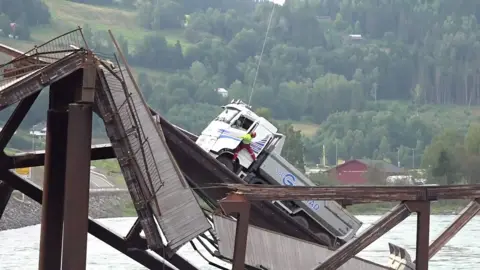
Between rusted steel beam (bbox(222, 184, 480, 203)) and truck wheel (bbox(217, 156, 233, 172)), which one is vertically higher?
rusted steel beam (bbox(222, 184, 480, 203))

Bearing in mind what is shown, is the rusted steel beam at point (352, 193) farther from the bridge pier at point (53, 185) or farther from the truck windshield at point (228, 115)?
the truck windshield at point (228, 115)

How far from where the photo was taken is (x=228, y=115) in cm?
4122

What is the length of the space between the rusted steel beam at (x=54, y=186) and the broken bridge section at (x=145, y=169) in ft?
6.53

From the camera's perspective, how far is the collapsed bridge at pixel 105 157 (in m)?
24.5

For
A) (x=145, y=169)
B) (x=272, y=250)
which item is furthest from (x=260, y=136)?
(x=145, y=169)

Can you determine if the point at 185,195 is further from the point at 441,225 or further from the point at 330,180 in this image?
the point at 330,180

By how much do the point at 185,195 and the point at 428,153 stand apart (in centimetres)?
12377

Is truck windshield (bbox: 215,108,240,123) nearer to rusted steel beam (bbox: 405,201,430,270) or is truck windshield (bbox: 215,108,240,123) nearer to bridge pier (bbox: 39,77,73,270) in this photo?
bridge pier (bbox: 39,77,73,270)

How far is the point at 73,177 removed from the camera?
2445 centimetres

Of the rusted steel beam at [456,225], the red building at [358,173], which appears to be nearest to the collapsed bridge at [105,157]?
the rusted steel beam at [456,225]

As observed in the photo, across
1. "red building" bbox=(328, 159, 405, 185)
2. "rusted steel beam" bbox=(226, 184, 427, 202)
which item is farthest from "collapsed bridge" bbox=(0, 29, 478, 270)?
"red building" bbox=(328, 159, 405, 185)

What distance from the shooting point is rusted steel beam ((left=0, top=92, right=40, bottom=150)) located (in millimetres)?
28277

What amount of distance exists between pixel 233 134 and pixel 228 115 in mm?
2186

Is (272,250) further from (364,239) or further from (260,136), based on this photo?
(260,136)
